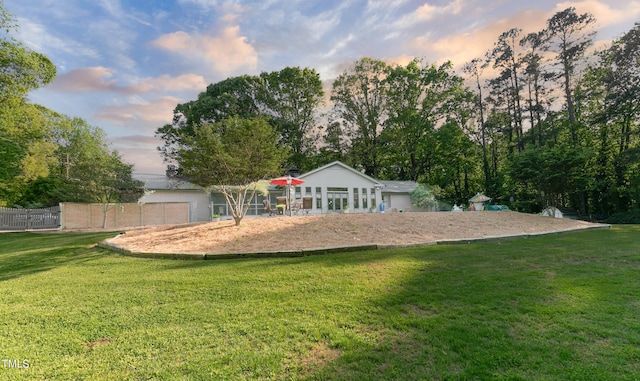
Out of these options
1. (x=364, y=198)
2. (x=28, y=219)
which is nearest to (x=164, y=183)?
(x=28, y=219)

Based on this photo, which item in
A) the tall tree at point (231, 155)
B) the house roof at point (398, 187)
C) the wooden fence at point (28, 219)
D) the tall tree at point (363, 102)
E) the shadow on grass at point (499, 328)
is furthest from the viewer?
the tall tree at point (363, 102)

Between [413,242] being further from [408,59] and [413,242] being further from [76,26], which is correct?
[408,59]

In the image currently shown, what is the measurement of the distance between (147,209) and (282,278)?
19.9m

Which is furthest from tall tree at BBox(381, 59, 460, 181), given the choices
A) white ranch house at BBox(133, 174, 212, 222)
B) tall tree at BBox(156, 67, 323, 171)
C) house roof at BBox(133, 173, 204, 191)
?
house roof at BBox(133, 173, 204, 191)

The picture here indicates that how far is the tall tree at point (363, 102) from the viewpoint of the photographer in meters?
34.1

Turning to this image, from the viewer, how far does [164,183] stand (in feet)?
75.3

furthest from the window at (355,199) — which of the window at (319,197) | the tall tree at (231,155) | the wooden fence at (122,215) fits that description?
the wooden fence at (122,215)

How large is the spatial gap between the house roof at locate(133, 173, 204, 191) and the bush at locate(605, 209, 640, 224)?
30.2 metres

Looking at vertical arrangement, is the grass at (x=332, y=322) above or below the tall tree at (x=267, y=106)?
below

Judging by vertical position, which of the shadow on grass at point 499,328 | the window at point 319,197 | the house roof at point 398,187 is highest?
the house roof at point 398,187

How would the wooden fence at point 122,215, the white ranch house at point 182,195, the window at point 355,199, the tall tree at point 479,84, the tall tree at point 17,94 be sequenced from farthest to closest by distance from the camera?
the tall tree at point 479,84 < the window at point 355,199 < the white ranch house at point 182,195 < the wooden fence at point 122,215 < the tall tree at point 17,94

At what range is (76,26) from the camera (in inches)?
412

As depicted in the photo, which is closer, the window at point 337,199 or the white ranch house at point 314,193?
the white ranch house at point 314,193

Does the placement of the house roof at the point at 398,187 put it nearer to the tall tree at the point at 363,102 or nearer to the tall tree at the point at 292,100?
the tall tree at the point at 363,102
